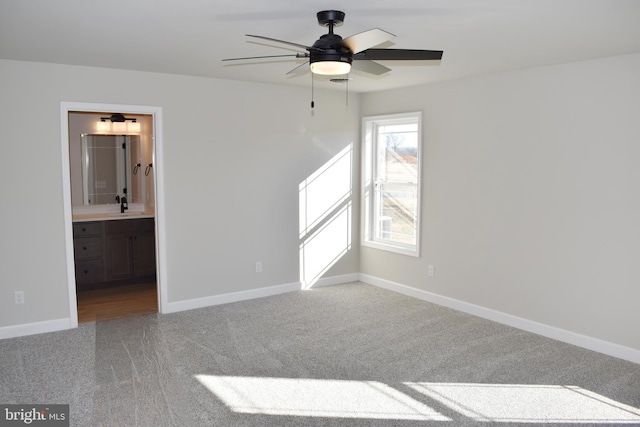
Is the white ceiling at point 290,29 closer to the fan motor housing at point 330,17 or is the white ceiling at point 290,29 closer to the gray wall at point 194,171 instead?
the fan motor housing at point 330,17

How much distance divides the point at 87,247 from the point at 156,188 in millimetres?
1538

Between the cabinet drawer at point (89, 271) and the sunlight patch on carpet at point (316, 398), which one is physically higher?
the cabinet drawer at point (89, 271)

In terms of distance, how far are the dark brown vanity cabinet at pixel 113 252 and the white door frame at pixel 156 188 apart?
48.8 inches

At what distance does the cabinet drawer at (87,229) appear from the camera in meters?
5.54

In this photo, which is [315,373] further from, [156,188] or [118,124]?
[118,124]

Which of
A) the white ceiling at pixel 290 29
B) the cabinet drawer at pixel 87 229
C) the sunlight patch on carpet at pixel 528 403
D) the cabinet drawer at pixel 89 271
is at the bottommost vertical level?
the sunlight patch on carpet at pixel 528 403

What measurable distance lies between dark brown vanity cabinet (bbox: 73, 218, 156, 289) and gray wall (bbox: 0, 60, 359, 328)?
128 cm

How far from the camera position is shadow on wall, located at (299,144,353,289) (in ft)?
18.8

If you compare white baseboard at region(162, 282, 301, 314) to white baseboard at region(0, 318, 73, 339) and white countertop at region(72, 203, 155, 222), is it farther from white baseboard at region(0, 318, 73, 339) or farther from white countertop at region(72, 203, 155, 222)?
white countertop at region(72, 203, 155, 222)

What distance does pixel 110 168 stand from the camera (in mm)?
6250

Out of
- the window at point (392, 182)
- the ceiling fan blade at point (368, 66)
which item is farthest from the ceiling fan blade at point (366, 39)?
the window at point (392, 182)

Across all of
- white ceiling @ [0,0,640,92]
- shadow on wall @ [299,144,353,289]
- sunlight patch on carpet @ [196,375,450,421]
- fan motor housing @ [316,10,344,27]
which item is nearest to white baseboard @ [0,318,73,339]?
sunlight patch on carpet @ [196,375,450,421]

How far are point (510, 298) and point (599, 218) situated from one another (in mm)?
1111

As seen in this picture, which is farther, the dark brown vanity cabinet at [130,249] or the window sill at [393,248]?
the dark brown vanity cabinet at [130,249]
